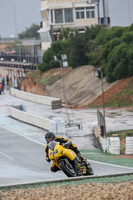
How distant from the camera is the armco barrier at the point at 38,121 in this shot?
102ft

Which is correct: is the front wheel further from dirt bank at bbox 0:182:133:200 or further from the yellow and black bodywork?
dirt bank at bbox 0:182:133:200

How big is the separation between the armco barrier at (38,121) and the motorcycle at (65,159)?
62.9 feet

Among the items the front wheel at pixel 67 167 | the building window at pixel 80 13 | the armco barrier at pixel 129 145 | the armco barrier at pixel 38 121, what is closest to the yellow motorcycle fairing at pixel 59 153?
the front wheel at pixel 67 167

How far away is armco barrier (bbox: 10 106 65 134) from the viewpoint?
31.0m

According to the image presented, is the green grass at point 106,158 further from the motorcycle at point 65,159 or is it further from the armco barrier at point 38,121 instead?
the motorcycle at point 65,159

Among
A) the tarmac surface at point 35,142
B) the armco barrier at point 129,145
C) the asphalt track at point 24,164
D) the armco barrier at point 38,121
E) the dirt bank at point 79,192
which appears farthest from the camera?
the armco barrier at point 38,121

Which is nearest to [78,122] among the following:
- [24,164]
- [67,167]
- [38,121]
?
[38,121]

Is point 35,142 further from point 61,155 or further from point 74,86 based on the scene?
point 74,86

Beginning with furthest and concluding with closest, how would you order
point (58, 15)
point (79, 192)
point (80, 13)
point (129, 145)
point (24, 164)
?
point (80, 13) < point (58, 15) < point (129, 145) < point (24, 164) < point (79, 192)

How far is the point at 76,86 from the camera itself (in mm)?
56750

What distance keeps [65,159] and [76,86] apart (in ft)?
149

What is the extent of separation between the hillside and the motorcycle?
3330 centimetres

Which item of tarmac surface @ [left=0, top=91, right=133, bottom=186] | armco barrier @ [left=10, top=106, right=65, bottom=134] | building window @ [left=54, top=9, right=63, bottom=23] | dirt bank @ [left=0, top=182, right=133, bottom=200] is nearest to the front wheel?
dirt bank @ [left=0, top=182, right=133, bottom=200]

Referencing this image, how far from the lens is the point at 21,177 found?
14.9m
